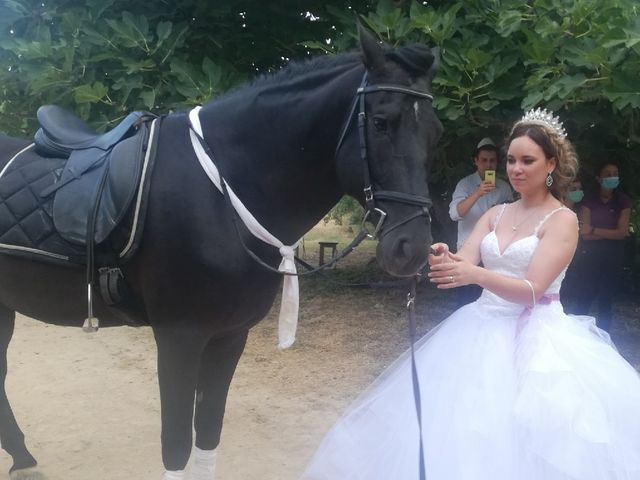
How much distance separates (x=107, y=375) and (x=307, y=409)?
5.76ft

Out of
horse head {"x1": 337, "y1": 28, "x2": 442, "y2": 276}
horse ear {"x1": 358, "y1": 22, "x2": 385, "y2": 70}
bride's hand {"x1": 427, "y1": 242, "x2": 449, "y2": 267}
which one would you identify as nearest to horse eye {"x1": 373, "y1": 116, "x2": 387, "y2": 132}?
horse head {"x1": 337, "y1": 28, "x2": 442, "y2": 276}

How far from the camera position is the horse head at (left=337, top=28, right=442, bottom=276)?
190 cm

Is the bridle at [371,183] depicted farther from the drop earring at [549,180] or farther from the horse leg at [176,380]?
the horse leg at [176,380]

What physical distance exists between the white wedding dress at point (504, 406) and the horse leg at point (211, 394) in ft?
1.54

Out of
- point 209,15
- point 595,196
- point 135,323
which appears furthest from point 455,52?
point 135,323

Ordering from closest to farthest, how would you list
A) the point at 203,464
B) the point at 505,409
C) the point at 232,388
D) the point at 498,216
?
the point at 505,409
the point at 498,216
the point at 203,464
the point at 232,388

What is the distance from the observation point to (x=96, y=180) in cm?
233

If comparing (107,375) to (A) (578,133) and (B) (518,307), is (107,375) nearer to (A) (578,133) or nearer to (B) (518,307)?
(B) (518,307)

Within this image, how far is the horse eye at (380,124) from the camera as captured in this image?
1.93 meters

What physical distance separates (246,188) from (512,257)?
106cm

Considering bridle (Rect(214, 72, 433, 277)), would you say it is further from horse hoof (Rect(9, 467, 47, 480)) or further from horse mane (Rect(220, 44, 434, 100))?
horse hoof (Rect(9, 467, 47, 480))

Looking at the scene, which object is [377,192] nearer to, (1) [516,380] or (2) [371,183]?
(2) [371,183]

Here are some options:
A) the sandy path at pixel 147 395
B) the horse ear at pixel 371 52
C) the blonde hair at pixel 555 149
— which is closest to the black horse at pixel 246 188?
the horse ear at pixel 371 52

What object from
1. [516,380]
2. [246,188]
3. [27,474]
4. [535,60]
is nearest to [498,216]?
[516,380]
